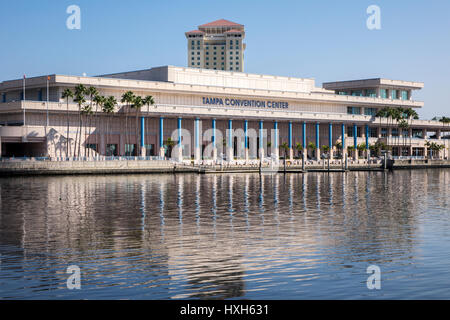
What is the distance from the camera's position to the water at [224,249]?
1836cm

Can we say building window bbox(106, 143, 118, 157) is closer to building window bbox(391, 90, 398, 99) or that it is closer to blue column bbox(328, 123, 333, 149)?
blue column bbox(328, 123, 333, 149)

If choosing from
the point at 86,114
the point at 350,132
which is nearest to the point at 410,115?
the point at 350,132

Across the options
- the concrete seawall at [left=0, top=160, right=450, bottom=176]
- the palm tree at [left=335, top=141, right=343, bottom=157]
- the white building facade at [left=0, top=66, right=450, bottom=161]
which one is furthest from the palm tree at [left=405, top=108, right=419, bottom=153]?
the concrete seawall at [left=0, top=160, right=450, bottom=176]

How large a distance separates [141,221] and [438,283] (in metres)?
19.8

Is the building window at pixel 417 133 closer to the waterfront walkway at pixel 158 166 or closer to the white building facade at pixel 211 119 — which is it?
the white building facade at pixel 211 119

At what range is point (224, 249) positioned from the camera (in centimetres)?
2511

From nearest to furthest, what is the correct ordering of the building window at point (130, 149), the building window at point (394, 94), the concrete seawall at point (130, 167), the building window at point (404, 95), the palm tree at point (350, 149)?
the concrete seawall at point (130, 167) → the building window at point (130, 149) → the palm tree at point (350, 149) → the building window at point (394, 94) → the building window at point (404, 95)

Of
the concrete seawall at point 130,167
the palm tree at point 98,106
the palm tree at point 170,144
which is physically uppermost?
the palm tree at point 98,106

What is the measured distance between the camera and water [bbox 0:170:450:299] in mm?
18359

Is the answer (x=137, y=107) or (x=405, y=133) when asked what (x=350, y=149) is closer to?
(x=405, y=133)

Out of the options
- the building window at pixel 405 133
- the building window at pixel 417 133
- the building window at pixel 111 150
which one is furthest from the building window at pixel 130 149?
the building window at pixel 417 133

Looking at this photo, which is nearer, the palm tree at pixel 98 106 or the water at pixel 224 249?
the water at pixel 224 249

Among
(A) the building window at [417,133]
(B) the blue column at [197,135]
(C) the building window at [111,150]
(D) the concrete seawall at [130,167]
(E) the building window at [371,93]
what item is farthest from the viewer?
(A) the building window at [417,133]

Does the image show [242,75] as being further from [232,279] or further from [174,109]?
[232,279]
